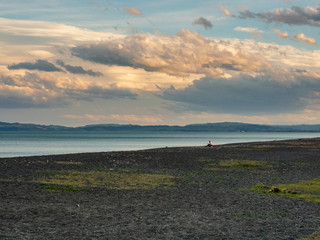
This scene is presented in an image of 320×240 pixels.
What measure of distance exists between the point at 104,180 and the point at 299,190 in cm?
1417

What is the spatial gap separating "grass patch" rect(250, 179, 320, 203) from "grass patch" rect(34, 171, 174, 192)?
6.81 m

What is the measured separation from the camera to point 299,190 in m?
27.1

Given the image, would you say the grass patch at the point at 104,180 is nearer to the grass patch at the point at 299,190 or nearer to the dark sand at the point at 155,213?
the dark sand at the point at 155,213

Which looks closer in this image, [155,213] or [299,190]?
[155,213]

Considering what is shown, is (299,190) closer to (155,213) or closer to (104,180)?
(155,213)

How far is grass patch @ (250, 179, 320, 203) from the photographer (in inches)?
957

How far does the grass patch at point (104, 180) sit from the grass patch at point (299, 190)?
6807mm

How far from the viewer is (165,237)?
15.2 metres

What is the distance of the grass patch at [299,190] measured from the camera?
2432 centimetres

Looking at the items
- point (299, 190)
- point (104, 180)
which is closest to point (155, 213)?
point (299, 190)

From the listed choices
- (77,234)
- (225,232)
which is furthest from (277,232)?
(77,234)

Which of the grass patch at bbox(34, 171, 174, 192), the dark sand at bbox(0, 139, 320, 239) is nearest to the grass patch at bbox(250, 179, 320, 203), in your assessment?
the dark sand at bbox(0, 139, 320, 239)

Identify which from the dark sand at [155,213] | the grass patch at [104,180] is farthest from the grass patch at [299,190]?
the grass patch at [104,180]

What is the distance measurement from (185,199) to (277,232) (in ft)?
27.4
